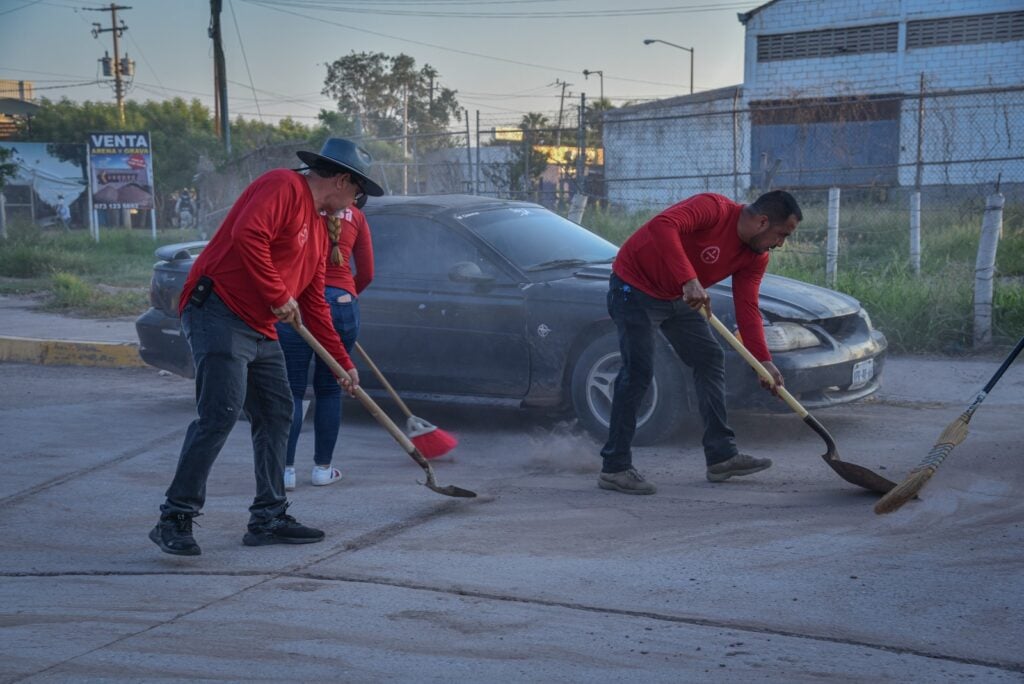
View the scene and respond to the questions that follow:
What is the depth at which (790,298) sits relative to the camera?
22.8ft

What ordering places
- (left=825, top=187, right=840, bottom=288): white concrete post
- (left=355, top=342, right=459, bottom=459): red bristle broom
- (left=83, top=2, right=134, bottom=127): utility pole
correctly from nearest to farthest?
(left=355, top=342, right=459, bottom=459): red bristle broom → (left=825, top=187, right=840, bottom=288): white concrete post → (left=83, top=2, right=134, bottom=127): utility pole

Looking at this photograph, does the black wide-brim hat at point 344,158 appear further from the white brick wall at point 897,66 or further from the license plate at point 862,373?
the white brick wall at point 897,66

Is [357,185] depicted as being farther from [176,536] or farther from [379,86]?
[379,86]

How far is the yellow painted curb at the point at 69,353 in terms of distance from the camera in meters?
10.5


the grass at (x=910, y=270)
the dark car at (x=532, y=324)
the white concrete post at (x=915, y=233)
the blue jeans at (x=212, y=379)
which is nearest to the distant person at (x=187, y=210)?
the grass at (x=910, y=270)

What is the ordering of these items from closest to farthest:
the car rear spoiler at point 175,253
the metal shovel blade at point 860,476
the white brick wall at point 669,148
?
the metal shovel blade at point 860,476
the car rear spoiler at point 175,253
the white brick wall at point 669,148

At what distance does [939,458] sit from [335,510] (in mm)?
2929

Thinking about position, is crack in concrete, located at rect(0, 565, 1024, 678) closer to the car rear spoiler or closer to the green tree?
the car rear spoiler

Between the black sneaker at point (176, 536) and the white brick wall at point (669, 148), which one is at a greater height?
the white brick wall at point (669, 148)

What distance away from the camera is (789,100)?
30922 millimetres

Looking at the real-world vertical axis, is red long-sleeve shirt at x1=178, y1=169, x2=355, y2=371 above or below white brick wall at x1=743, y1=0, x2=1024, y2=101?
below

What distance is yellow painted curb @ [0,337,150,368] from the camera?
10508mm

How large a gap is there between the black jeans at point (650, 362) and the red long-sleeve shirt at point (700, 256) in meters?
0.10

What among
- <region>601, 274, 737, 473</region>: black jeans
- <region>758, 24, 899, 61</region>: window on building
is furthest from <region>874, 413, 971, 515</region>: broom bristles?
<region>758, 24, 899, 61</region>: window on building
